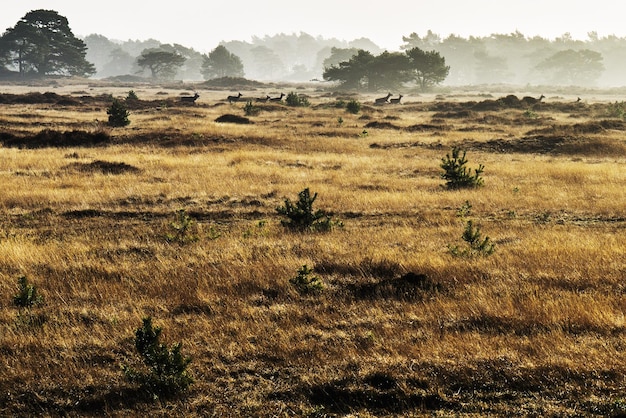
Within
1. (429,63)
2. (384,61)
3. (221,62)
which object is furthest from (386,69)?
(221,62)

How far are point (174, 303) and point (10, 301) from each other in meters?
2.30

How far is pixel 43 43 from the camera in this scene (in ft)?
322

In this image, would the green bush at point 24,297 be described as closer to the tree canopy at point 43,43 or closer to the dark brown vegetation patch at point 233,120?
the dark brown vegetation patch at point 233,120

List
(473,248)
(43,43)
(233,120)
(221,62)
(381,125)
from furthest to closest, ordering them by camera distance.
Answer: (221,62), (43,43), (233,120), (381,125), (473,248)

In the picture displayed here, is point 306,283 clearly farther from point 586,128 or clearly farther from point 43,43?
point 43,43

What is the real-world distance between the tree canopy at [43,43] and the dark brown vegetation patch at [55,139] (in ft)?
299

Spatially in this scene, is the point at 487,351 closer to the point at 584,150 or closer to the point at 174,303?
the point at 174,303

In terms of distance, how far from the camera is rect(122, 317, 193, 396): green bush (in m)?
4.33

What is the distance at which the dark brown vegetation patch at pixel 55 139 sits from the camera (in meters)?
21.6

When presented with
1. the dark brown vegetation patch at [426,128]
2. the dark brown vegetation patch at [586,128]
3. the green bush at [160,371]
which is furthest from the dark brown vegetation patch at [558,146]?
the green bush at [160,371]

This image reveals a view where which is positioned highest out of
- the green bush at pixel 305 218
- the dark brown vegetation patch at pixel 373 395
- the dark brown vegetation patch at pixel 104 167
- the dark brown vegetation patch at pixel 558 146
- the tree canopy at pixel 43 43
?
the tree canopy at pixel 43 43

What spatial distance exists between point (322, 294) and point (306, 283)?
0.94 feet

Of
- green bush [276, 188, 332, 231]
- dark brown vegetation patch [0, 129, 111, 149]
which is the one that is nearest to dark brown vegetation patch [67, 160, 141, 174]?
dark brown vegetation patch [0, 129, 111, 149]

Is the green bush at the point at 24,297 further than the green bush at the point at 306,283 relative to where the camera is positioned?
No
